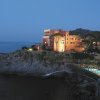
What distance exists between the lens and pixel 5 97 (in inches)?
508

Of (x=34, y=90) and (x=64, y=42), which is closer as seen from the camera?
(x=34, y=90)

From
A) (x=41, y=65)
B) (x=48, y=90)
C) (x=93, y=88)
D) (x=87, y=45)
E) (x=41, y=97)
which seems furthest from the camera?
(x=87, y=45)

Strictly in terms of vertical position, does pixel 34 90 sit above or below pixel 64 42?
below

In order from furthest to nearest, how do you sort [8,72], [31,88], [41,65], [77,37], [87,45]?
[77,37]
[87,45]
[41,65]
[8,72]
[31,88]

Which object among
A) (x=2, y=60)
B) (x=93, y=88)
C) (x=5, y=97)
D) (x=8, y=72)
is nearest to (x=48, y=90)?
(x=5, y=97)

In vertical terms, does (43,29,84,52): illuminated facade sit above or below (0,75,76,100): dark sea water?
above

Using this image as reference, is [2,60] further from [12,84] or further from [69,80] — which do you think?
[69,80]

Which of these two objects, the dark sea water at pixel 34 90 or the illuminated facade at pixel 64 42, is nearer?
the dark sea water at pixel 34 90

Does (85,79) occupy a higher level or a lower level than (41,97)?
higher

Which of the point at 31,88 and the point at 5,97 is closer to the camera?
the point at 5,97

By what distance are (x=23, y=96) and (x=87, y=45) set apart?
2673cm

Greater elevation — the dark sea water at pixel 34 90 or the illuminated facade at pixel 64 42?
the illuminated facade at pixel 64 42

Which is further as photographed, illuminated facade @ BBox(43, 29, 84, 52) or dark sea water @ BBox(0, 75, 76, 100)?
illuminated facade @ BBox(43, 29, 84, 52)

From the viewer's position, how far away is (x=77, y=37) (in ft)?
143
